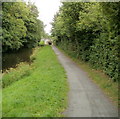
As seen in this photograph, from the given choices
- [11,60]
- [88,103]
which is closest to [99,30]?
[88,103]

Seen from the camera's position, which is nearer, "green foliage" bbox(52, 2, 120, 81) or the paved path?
the paved path

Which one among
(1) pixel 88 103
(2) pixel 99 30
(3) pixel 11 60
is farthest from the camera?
(3) pixel 11 60

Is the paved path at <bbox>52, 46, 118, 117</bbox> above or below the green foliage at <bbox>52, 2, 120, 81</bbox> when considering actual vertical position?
below

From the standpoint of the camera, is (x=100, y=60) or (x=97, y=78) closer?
(x=97, y=78)

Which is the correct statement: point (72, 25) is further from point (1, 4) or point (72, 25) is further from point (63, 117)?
point (63, 117)

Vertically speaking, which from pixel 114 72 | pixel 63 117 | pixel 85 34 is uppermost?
pixel 85 34

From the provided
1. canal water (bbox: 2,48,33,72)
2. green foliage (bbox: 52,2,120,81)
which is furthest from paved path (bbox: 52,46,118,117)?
canal water (bbox: 2,48,33,72)

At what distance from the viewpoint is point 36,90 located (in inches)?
347

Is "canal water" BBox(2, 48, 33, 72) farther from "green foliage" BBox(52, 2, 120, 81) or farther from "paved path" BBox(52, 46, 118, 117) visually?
"paved path" BBox(52, 46, 118, 117)

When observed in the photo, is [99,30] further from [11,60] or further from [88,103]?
[11,60]

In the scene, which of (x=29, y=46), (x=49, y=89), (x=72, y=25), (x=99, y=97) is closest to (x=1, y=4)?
(x=72, y=25)

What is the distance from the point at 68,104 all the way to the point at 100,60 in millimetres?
6523

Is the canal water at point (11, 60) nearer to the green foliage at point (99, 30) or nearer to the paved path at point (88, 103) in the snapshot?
the green foliage at point (99, 30)

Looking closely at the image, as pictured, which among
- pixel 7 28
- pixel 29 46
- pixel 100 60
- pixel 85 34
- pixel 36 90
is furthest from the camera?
pixel 29 46
